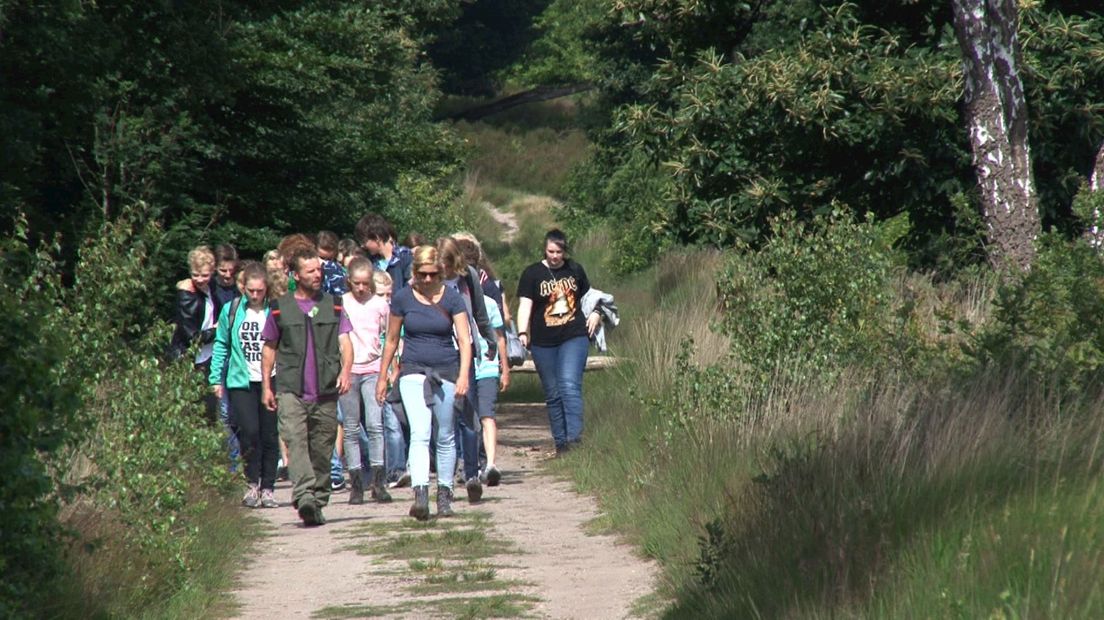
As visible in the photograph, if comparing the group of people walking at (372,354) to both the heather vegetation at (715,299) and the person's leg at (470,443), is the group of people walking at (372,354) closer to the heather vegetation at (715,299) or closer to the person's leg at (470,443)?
the person's leg at (470,443)

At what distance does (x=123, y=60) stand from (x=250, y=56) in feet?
7.57

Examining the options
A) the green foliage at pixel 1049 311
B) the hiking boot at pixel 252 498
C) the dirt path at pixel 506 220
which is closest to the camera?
the green foliage at pixel 1049 311

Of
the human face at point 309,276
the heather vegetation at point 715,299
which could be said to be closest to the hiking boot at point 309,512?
the heather vegetation at point 715,299

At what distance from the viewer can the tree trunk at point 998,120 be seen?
13.3 m

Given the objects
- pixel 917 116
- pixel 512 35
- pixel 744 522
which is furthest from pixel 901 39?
pixel 512 35

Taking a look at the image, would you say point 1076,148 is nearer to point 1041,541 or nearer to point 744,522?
point 744,522

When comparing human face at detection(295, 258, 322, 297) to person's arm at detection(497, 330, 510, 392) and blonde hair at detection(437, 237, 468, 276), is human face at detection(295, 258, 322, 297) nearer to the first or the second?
blonde hair at detection(437, 237, 468, 276)

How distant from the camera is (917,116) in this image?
15.9 m

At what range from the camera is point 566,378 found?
44.9 ft

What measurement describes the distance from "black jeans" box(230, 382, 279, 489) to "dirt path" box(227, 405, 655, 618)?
322 millimetres

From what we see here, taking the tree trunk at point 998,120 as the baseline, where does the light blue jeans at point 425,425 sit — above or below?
below

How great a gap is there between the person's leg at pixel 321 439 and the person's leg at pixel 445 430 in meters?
0.55

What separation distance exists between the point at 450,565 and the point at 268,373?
2646mm

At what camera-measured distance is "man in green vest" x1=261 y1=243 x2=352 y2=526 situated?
1105cm
